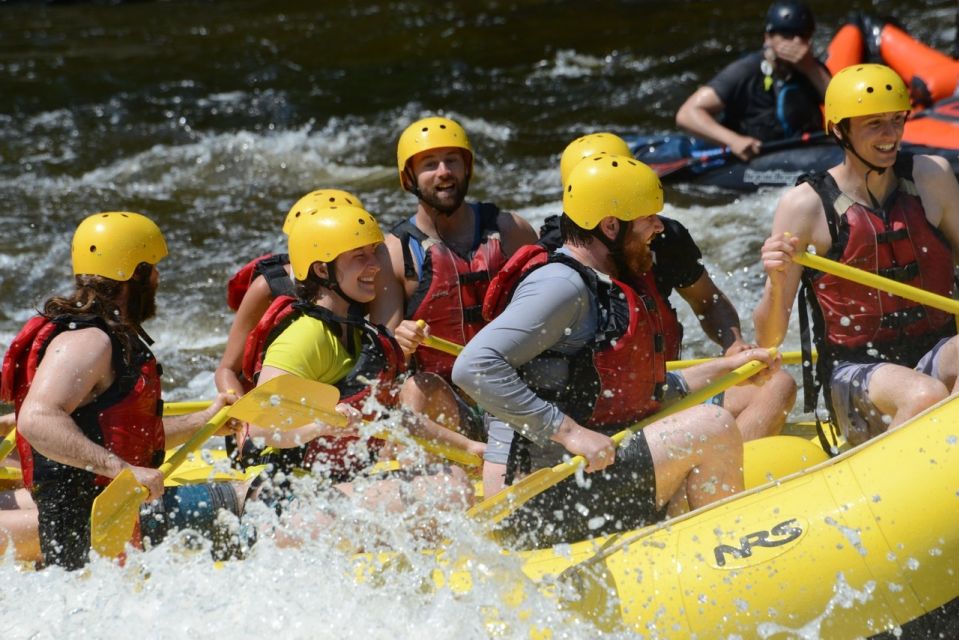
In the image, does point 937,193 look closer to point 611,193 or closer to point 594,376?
point 611,193

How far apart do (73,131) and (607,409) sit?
8.90m

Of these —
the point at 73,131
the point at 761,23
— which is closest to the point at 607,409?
the point at 73,131

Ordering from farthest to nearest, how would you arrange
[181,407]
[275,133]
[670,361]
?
[275,133] → [181,407] → [670,361]

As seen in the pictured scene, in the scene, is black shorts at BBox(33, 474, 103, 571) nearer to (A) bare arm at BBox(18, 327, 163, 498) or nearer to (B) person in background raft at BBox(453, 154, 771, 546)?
(A) bare arm at BBox(18, 327, 163, 498)

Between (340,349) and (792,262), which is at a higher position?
(792,262)

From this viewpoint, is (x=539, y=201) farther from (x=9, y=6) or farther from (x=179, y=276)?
(x=9, y=6)

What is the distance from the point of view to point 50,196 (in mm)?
9938

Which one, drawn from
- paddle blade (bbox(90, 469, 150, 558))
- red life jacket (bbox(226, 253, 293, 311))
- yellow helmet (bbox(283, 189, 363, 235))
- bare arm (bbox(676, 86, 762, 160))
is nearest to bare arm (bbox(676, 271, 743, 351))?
yellow helmet (bbox(283, 189, 363, 235))

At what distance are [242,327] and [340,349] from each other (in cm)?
87

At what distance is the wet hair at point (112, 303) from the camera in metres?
3.89

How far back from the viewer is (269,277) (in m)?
4.75

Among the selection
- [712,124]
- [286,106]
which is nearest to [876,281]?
[712,124]

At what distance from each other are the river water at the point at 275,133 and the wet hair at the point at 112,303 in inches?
25.7

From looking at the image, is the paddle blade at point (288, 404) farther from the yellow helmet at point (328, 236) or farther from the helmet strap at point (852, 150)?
the helmet strap at point (852, 150)
